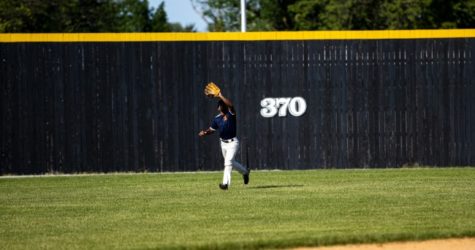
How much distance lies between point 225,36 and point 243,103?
5.28ft

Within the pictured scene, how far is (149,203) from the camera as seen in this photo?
17.1 m

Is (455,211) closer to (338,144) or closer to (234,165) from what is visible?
(234,165)

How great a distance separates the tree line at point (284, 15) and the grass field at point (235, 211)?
27485 mm

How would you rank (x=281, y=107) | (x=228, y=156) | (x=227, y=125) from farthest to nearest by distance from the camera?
1. (x=281, y=107)
2. (x=227, y=125)
3. (x=228, y=156)

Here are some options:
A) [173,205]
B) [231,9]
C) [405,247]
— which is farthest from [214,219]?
[231,9]

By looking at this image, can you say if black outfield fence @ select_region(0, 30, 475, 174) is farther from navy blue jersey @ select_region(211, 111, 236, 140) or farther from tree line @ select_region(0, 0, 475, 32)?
tree line @ select_region(0, 0, 475, 32)

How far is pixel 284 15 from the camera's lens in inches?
2261

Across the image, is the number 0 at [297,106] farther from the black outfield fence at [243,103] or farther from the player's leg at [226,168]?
the player's leg at [226,168]

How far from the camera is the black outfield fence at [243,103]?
982 inches

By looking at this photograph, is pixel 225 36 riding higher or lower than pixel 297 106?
higher

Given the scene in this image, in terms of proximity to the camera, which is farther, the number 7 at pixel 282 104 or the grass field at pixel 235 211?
the number 7 at pixel 282 104

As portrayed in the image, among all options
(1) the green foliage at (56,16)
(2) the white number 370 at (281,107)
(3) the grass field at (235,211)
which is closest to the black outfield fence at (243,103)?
(2) the white number 370 at (281,107)

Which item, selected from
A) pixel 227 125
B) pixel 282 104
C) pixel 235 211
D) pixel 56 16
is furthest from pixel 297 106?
pixel 56 16

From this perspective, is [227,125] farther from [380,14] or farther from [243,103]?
[380,14]
